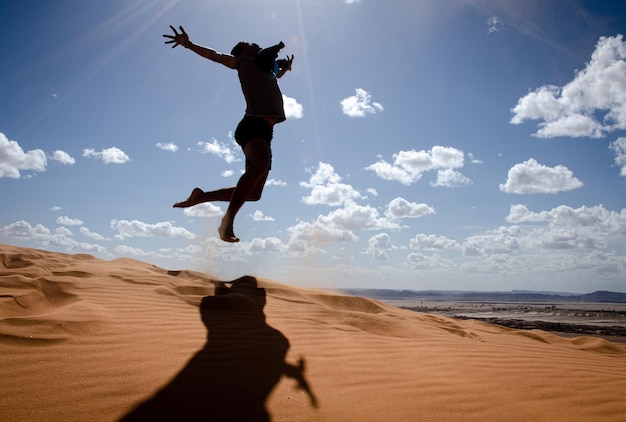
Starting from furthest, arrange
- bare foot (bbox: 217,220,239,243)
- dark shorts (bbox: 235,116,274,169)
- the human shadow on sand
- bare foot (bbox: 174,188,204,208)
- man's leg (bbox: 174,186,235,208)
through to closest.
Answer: bare foot (bbox: 174,188,204,208)
man's leg (bbox: 174,186,235,208)
dark shorts (bbox: 235,116,274,169)
bare foot (bbox: 217,220,239,243)
the human shadow on sand

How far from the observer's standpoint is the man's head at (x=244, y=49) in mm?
3988

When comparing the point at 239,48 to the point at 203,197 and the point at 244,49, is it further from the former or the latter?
the point at 203,197

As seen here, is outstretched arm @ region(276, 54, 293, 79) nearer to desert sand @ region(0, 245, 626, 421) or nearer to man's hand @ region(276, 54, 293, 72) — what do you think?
man's hand @ region(276, 54, 293, 72)

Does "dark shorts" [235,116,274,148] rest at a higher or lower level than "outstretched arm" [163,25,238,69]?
lower

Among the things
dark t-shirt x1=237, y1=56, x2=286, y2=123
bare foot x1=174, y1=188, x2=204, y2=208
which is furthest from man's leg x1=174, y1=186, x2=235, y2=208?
dark t-shirt x1=237, y1=56, x2=286, y2=123

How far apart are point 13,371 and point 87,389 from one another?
1.32 feet

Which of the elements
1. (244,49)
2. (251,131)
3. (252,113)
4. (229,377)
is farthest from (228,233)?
(244,49)

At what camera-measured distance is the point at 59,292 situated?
297 cm

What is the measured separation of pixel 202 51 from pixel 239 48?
528 mm

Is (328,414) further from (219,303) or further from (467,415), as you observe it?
(219,303)

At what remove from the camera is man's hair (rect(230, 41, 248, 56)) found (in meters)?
A: 3.99

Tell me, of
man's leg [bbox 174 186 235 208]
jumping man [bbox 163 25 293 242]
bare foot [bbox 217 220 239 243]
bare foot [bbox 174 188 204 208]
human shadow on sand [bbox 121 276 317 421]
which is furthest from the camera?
bare foot [bbox 174 188 204 208]

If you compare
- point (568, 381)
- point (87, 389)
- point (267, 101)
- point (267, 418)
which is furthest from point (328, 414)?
point (267, 101)

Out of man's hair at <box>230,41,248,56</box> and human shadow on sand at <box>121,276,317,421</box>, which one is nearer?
human shadow on sand at <box>121,276,317,421</box>
